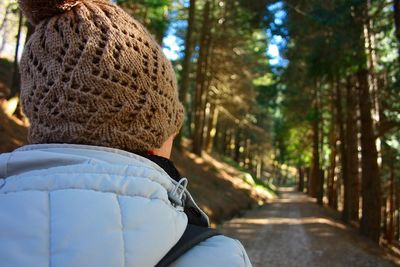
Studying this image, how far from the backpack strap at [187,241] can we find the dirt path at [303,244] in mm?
9813

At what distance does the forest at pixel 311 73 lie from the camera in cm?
1341

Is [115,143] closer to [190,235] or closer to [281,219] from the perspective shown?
[190,235]

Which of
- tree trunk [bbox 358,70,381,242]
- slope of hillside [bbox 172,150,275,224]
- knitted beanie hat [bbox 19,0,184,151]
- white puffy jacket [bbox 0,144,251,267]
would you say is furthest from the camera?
slope of hillside [bbox 172,150,275,224]

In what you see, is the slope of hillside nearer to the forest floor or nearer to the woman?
the forest floor

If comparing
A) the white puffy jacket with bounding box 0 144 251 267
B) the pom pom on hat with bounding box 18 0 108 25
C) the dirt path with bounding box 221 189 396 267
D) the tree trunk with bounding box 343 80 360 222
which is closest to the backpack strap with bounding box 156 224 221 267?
the white puffy jacket with bounding box 0 144 251 267

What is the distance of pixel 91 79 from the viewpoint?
53.2 inches

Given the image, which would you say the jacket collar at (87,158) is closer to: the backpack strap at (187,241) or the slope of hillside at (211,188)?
the backpack strap at (187,241)

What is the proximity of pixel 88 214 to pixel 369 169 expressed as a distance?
53.2ft

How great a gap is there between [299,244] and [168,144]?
1302cm

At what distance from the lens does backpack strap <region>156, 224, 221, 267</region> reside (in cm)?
115

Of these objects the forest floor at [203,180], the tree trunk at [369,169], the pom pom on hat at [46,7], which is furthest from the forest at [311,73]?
the pom pom on hat at [46,7]

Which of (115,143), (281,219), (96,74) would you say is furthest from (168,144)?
(281,219)

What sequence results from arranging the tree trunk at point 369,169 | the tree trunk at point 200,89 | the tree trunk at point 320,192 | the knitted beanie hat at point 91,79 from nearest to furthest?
the knitted beanie hat at point 91,79
the tree trunk at point 369,169
the tree trunk at point 200,89
the tree trunk at point 320,192

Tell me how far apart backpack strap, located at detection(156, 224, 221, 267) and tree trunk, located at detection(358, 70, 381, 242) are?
51.4ft
